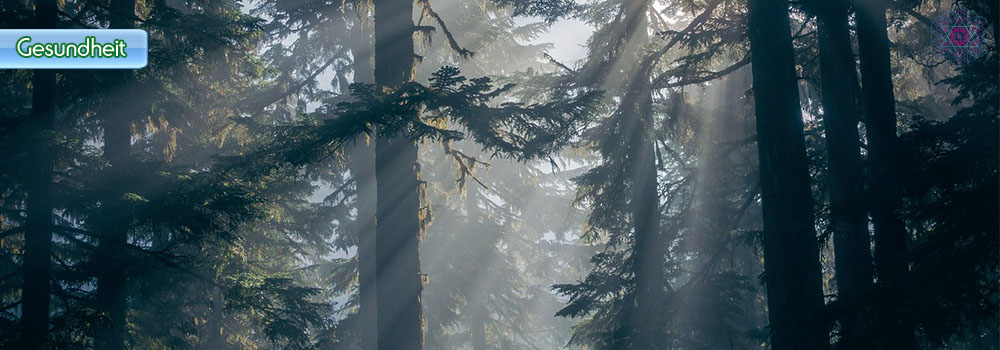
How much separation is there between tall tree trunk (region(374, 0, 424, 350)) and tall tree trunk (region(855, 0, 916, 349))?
6.71 meters

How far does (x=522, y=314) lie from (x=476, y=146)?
8.87m

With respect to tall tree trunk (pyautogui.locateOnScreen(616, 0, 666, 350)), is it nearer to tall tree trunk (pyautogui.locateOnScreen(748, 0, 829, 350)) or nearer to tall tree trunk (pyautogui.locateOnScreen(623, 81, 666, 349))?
tall tree trunk (pyautogui.locateOnScreen(623, 81, 666, 349))

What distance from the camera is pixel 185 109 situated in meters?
13.5

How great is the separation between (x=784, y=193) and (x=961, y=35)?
6856mm

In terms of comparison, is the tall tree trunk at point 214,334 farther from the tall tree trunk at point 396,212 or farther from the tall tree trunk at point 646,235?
the tall tree trunk at point 646,235

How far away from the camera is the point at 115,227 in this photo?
11.3 meters

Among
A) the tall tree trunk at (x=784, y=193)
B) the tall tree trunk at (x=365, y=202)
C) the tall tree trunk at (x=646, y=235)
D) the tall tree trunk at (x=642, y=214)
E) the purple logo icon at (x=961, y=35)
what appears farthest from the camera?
the tall tree trunk at (x=365, y=202)

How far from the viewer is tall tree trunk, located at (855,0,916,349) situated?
8.94 m

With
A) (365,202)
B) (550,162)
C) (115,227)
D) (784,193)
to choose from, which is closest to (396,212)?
(550,162)

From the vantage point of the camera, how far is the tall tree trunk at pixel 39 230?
31.2 feet

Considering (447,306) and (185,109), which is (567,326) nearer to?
(447,306)

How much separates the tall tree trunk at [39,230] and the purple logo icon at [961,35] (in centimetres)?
1519

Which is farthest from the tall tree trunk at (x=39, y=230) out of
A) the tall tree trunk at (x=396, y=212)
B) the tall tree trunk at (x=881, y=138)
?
the tall tree trunk at (x=881, y=138)

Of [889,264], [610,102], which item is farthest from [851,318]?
[610,102]
